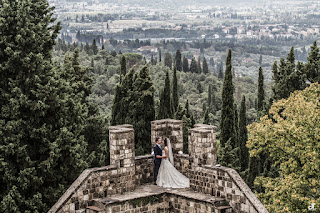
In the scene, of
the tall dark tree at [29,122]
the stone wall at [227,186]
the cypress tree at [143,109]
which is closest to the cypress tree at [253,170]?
the cypress tree at [143,109]

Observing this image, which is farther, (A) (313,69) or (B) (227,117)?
(B) (227,117)

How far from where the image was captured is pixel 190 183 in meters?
12.1

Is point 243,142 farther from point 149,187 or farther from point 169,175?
point 149,187

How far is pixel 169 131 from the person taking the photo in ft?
42.3

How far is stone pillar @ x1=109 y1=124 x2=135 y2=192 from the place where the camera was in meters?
11.3

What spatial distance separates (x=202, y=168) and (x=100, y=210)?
2763 millimetres

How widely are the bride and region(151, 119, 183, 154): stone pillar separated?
0.22m

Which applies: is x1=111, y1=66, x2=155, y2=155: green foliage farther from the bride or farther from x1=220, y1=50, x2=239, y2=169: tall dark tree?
the bride

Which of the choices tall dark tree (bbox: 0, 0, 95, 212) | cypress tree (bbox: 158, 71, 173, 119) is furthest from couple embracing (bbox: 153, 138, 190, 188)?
cypress tree (bbox: 158, 71, 173, 119)

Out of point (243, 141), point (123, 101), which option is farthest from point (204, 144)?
point (243, 141)

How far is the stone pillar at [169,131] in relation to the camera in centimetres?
1280

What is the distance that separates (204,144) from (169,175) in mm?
1401

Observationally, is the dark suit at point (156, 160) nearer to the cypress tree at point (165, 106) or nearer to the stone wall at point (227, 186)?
the stone wall at point (227, 186)

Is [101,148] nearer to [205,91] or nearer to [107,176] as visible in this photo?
[107,176]
